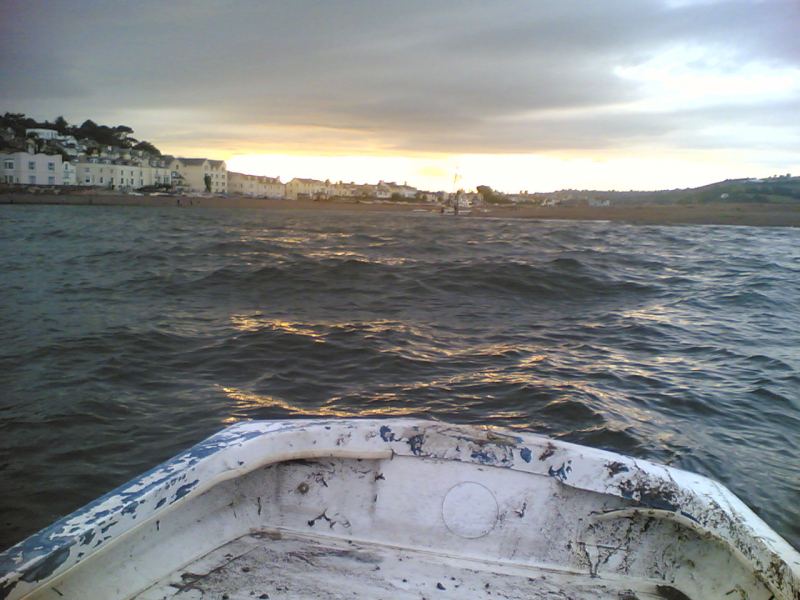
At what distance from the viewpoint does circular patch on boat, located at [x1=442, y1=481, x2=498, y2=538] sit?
205cm

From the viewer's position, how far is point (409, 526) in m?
2.07

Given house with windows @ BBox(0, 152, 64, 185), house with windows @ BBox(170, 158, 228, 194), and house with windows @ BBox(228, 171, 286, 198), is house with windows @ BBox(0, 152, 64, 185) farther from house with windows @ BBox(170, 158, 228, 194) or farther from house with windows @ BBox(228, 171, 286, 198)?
house with windows @ BBox(228, 171, 286, 198)

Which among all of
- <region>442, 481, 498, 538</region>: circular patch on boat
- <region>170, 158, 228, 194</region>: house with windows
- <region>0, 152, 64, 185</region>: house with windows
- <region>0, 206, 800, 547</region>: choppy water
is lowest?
<region>0, 206, 800, 547</region>: choppy water

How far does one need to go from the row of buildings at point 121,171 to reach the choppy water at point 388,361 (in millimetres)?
61814

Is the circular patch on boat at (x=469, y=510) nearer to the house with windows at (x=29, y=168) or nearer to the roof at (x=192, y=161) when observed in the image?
the house with windows at (x=29, y=168)

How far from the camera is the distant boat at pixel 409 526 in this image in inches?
66.9

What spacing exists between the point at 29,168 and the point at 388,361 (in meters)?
72.2

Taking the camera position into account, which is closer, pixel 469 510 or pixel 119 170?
pixel 469 510

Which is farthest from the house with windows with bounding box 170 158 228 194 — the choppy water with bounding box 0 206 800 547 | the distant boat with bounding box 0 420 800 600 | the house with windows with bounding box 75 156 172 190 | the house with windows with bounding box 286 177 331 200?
the distant boat with bounding box 0 420 800 600

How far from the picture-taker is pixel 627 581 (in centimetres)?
188

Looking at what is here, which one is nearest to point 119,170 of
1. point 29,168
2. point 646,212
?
point 29,168

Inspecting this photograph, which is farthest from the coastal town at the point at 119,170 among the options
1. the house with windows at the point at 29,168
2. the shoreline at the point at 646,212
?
the shoreline at the point at 646,212

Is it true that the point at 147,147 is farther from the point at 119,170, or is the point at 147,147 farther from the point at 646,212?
the point at 646,212

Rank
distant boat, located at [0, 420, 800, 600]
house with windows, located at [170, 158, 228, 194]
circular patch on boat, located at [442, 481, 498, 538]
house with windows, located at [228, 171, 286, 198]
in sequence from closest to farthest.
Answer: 1. distant boat, located at [0, 420, 800, 600]
2. circular patch on boat, located at [442, 481, 498, 538]
3. house with windows, located at [170, 158, 228, 194]
4. house with windows, located at [228, 171, 286, 198]
